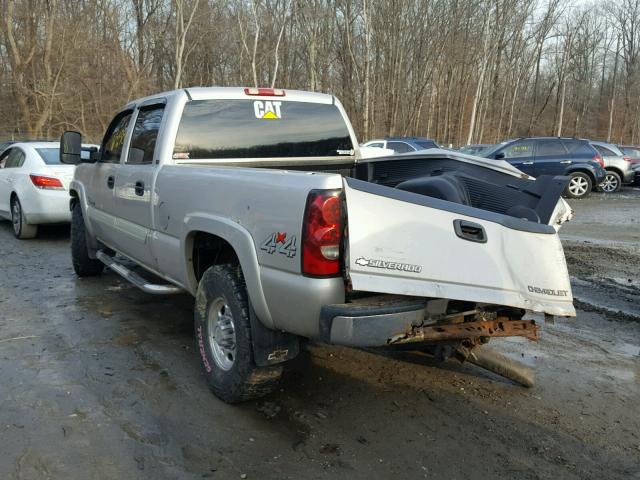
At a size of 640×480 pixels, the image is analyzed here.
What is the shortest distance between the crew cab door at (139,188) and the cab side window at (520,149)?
14.5 meters

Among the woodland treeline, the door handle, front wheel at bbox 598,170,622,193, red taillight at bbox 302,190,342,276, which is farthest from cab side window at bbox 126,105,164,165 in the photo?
the woodland treeline

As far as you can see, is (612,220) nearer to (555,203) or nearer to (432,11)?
(555,203)

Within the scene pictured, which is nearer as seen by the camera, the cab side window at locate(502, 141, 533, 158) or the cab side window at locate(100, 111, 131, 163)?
the cab side window at locate(100, 111, 131, 163)

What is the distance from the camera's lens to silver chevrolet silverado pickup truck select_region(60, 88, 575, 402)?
2.80 meters

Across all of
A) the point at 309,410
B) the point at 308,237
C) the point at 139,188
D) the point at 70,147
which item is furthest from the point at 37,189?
the point at 308,237

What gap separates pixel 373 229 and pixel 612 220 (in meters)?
11.3

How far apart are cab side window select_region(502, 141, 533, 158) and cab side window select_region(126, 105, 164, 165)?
47.8ft

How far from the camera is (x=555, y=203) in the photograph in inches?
149

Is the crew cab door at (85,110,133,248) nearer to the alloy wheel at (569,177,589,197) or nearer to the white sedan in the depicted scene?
Result: the white sedan

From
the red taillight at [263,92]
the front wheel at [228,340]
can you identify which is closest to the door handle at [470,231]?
the front wheel at [228,340]

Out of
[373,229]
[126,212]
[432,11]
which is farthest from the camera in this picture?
[432,11]

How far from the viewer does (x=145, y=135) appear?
4.76 meters

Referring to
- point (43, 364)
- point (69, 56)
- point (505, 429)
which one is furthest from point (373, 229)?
point (69, 56)

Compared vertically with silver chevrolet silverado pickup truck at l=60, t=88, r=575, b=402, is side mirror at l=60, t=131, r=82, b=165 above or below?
above
